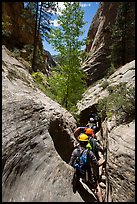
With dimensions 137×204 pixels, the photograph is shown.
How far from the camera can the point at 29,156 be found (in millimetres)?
5777

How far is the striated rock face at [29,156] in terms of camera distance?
4.99 meters

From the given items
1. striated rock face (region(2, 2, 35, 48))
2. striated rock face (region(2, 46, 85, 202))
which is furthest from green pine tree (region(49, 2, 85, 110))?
striated rock face (region(2, 2, 35, 48))

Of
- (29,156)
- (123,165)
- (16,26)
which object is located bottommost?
(123,165)

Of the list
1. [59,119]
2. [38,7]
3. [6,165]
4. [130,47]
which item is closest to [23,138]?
[6,165]

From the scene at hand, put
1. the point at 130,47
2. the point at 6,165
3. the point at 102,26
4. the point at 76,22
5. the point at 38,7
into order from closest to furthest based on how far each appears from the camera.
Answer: the point at 6,165, the point at 76,22, the point at 38,7, the point at 130,47, the point at 102,26

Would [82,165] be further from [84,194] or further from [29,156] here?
[29,156]

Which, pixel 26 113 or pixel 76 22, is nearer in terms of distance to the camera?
pixel 26 113

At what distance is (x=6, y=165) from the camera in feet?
16.1

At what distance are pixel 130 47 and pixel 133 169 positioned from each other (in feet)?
90.5

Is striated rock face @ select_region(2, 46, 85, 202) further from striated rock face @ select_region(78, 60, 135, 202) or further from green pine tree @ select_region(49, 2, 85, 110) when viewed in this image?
green pine tree @ select_region(49, 2, 85, 110)

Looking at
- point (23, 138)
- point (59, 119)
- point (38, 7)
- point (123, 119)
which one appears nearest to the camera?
point (23, 138)

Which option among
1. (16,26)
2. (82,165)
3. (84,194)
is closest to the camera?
(84,194)

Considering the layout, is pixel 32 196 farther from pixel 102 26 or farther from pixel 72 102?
pixel 102 26

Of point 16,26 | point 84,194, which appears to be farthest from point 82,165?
point 16,26
